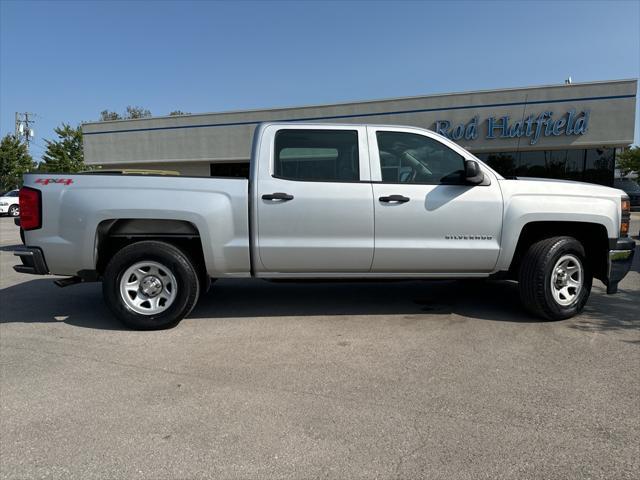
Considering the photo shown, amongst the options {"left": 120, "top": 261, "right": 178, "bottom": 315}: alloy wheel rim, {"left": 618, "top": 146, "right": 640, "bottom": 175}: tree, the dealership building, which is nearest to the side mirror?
{"left": 120, "top": 261, "right": 178, "bottom": 315}: alloy wheel rim

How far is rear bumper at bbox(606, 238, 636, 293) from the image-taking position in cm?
493

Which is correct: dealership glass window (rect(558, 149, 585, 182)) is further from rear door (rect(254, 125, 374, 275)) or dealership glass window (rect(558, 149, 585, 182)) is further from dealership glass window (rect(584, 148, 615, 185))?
rear door (rect(254, 125, 374, 275))

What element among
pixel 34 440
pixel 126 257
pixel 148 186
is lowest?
pixel 34 440

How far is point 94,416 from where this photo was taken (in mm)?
3021

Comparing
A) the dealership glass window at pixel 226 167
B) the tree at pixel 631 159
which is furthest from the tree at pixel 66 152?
the tree at pixel 631 159

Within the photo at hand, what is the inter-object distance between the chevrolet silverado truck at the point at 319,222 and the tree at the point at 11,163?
3826 centimetres

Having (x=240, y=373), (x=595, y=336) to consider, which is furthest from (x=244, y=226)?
(x=595, y=336)

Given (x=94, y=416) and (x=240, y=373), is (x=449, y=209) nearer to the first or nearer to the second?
(x=240, y=373)

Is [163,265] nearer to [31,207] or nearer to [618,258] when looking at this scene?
[31,207]

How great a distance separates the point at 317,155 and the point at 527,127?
16945 mm

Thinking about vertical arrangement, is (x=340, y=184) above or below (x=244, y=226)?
above

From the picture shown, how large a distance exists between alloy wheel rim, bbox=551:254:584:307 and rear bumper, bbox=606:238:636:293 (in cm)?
30

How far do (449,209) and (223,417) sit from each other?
9.88 ft

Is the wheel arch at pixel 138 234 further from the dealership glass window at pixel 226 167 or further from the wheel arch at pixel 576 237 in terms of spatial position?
the dealership glass window at pixel 226 167
